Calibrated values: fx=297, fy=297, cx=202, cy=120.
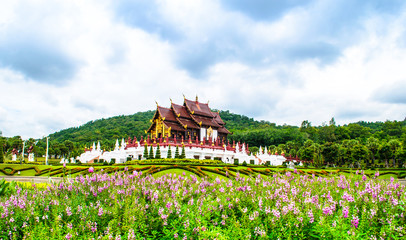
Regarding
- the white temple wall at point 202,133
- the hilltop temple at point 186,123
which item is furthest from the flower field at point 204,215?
the white temple wall at point 202,133

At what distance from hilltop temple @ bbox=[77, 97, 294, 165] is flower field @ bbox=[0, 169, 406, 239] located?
29571mm

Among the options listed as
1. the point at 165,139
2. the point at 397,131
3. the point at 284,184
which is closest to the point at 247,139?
the point at 397,131

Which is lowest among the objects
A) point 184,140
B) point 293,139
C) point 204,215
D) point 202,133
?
point 204,215

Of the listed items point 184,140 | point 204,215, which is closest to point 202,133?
point 184,140

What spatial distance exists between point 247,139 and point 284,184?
300ft

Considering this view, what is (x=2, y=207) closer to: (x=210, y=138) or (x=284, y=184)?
(x=284, y=184)

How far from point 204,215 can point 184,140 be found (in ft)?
119

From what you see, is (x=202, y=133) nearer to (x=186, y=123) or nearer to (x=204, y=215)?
(x=186, y=123)

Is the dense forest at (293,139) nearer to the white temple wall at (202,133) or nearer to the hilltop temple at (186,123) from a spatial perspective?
the hilltop temple at (186,123)

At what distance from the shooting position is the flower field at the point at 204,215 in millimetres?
4641

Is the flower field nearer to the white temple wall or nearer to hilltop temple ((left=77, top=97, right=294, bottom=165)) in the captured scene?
hilltop temple ((left=77, top=97, right=294, bottom=165))

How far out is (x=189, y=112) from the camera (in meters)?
45.7

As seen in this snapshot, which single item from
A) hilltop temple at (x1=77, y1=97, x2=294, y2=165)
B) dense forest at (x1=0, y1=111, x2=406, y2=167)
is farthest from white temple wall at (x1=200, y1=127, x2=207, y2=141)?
dense forest at (x1=0, y1=111, x2=406, y2=167)

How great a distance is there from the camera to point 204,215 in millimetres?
5352
